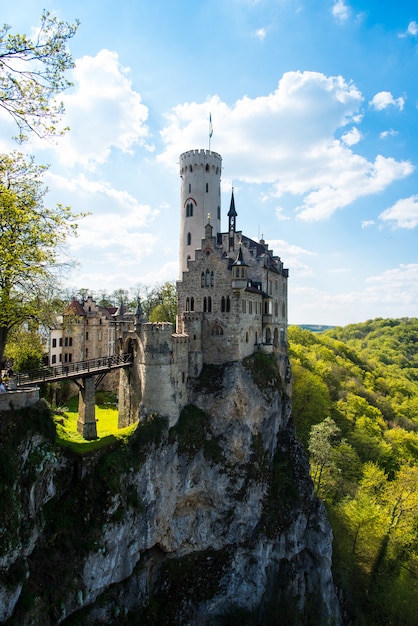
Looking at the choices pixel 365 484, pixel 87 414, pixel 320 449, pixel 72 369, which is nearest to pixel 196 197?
pixel 72 369

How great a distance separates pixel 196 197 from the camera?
41375 millimetres

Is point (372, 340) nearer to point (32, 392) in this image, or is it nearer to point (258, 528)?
point (258, 528)

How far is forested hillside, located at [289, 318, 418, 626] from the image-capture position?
117 feet

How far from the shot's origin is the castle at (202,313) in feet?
98.3

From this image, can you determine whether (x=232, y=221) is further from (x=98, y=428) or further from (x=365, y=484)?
(x=365, y=484)

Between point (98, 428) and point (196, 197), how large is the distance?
81.0ft

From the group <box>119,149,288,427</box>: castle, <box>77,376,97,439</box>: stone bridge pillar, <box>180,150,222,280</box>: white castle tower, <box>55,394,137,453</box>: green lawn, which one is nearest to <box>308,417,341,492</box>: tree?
<box>119,149,288,427</box>: castle

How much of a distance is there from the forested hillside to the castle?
47.2 ft

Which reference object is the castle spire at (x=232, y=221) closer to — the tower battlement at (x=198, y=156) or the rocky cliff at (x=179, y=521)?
the tower battlement at (x=198, y=156)

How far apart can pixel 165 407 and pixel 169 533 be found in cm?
934

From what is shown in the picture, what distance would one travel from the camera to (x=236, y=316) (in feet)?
111

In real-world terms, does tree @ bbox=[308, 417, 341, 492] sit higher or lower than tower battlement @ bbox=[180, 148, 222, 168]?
lower

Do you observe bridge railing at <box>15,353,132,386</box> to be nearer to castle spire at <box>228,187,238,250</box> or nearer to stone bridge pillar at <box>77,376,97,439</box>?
stone bridge pillar at <box>77,376,97,439</box>

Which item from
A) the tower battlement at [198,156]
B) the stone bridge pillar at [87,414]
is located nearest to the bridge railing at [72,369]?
the stone bridge pillar at [87,414]
